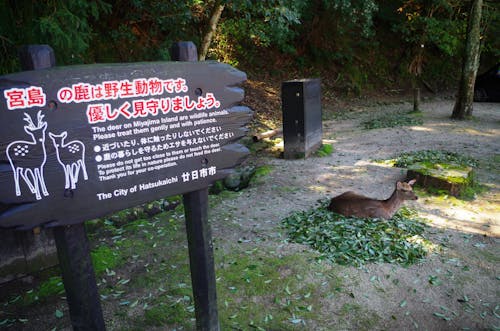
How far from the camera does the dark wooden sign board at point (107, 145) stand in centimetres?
201

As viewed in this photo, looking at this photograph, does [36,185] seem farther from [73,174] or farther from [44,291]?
[44,291]

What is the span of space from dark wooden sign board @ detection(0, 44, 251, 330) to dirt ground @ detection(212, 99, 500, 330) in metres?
2.01

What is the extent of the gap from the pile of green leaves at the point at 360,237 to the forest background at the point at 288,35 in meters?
4.25

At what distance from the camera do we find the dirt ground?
3.81 meters

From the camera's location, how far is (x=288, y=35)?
55.1ft

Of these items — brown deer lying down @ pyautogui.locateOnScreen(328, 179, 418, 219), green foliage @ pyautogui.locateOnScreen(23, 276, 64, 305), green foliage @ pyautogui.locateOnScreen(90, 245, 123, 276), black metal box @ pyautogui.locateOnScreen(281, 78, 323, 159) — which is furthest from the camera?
black metal box @ pyautogui.locateOnScreen(281, 78, 323, 159)

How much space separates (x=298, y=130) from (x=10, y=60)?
215 inches

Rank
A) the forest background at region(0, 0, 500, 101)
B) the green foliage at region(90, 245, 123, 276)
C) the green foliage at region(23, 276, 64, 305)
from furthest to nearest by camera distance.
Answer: the forest background at region(0, 0, 500, 101) < the green foliage at region(90, 245, 123, 276) < the green foliage at region(23, 276, 64, 305)

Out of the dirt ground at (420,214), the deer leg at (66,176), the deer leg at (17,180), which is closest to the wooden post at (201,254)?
the deer leg at (66,176)

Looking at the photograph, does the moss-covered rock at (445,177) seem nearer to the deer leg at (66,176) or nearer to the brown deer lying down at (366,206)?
the brown deer lying down at (366,206)

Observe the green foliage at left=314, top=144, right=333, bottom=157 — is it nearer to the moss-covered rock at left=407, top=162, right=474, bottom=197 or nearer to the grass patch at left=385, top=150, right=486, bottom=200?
the grass patch at left=385, top=150, right=486, bottom=200

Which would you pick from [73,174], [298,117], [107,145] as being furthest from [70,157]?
[298,117]

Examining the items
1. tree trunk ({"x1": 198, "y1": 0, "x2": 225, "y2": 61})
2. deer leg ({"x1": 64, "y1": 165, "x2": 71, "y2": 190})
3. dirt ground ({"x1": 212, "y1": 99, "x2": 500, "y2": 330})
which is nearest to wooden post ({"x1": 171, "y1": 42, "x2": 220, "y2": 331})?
deer leg ({"x1": 64, "y1": 165, "x2": 71, "y2": 190})

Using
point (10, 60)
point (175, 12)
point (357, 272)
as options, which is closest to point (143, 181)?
point (357, 272)
